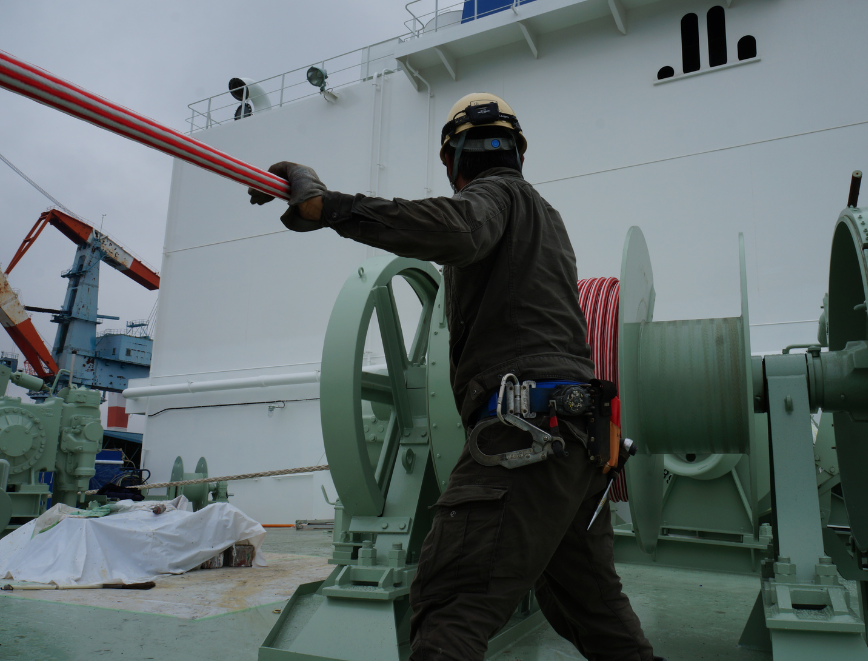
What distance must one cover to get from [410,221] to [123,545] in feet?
15.3

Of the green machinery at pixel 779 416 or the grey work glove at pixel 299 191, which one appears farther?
the green machinery at pixel 779 416

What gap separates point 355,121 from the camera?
38.1ft

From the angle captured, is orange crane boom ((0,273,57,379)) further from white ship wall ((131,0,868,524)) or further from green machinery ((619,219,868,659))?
green machinery ((619,219,868,659))

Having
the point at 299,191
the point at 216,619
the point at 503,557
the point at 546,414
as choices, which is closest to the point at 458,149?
the point at 299,191

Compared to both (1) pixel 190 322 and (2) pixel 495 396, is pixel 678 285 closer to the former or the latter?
→ (2) pixel 495 396

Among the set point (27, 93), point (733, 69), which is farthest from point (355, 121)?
point (27, 93)

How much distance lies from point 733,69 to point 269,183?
29.1 feet

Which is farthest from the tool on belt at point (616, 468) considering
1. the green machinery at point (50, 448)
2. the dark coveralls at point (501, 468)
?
the green machinery at point (50, 448)

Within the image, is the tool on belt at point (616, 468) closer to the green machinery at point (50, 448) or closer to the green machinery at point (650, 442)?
the green machinery at point (650, 442)

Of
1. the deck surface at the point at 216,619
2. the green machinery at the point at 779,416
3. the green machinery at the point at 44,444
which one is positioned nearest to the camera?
the green machinery at the point at 779,416

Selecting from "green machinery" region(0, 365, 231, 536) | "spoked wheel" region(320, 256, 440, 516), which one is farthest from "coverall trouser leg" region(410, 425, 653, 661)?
"green machinery" region(0, 365, 231, 536)

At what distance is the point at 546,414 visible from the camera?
1642 mm

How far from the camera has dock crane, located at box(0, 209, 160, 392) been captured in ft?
77.3

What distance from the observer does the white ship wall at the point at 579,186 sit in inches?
320
